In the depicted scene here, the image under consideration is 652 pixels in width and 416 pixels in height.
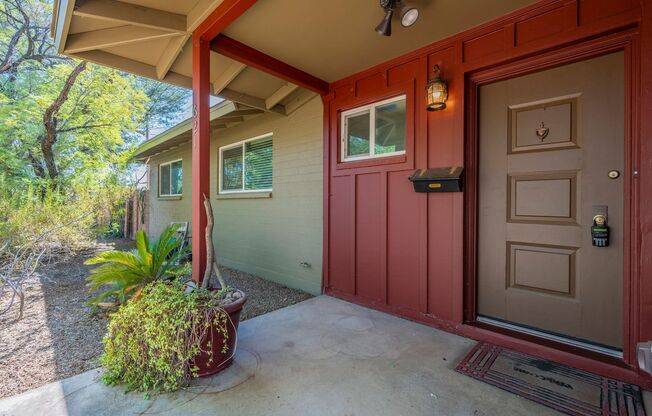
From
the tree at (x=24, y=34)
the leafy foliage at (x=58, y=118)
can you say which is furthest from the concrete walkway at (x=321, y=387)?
the tree at (x=24, y=34)

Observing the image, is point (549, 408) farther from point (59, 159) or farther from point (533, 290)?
point (59, 159)

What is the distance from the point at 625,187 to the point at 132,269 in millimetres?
4076

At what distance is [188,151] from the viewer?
711cm

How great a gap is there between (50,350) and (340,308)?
8.22 ft

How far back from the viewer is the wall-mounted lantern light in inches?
104

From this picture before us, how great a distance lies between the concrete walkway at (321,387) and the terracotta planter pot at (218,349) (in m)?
0.06

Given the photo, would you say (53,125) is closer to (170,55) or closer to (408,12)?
(170,55)

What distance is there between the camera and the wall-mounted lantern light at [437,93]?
265 centimetres

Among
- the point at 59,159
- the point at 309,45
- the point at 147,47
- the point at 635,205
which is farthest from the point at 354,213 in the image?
the point at 59,159

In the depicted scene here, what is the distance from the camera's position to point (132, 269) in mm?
3027

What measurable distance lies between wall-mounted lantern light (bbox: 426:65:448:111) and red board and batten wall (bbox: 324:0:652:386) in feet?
0.24

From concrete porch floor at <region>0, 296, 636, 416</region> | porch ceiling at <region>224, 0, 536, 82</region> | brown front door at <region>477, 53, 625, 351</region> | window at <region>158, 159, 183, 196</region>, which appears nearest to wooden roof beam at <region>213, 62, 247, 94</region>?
porch ceiling at <region>224, 0, 536, 82</region>

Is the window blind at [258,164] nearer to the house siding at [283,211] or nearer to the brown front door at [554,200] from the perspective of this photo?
the house siding at [283,211]

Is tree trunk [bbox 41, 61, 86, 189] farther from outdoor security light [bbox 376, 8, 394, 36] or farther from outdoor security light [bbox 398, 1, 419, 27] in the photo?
outdoor security light [bbox 398, 1, 419, 27]
